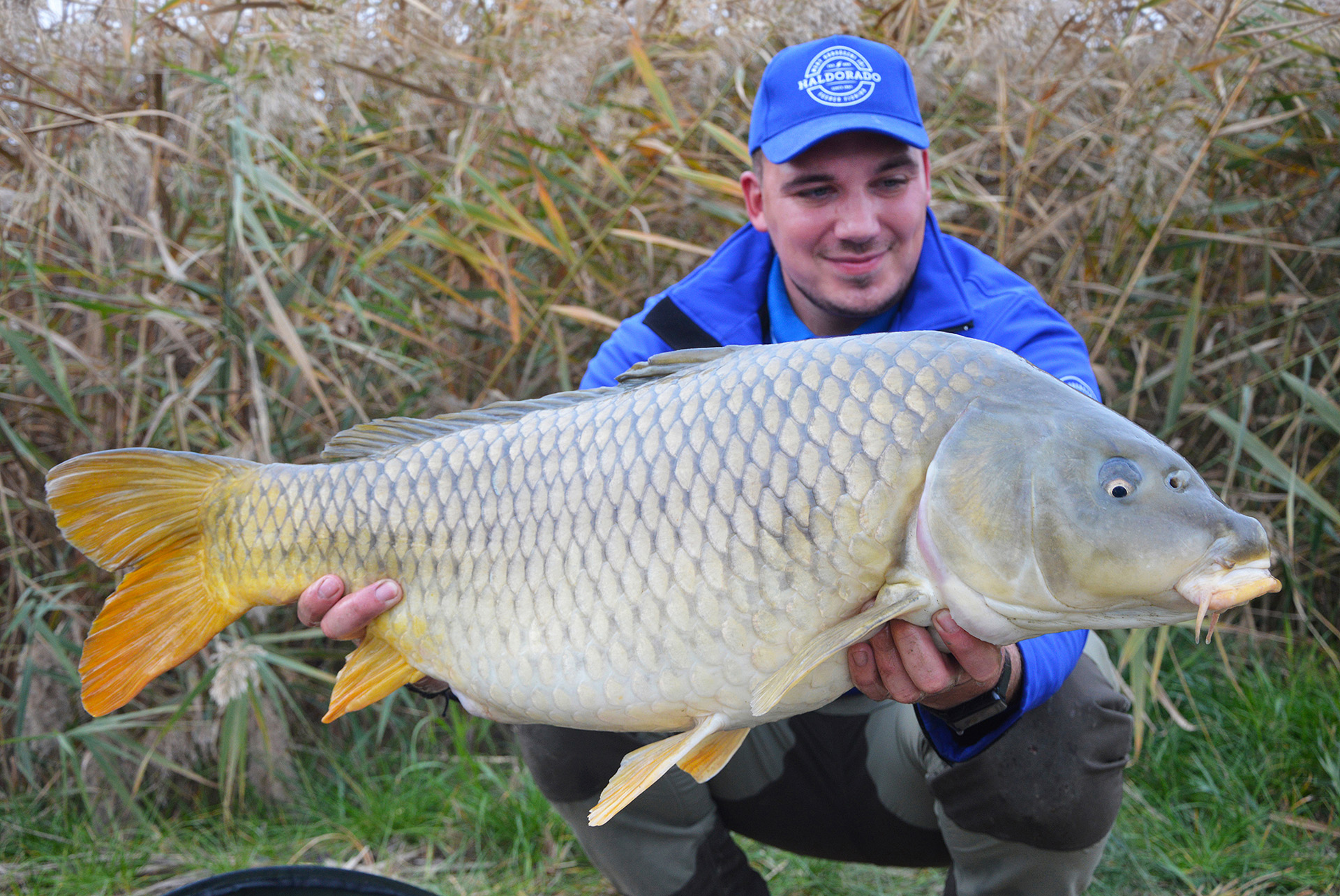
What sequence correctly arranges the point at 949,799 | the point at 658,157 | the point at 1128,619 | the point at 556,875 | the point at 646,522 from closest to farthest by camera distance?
the point at 1128,619 < the point at 646,522 < the point at 949,799 < the point at 556,875 < the point at 658,157

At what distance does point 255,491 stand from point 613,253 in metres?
1.15

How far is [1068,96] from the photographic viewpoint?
2166 millimetres

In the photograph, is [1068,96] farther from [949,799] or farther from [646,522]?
[646,522]

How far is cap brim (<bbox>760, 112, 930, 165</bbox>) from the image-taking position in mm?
1521

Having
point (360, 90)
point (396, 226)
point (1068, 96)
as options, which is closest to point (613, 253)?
point (396, 226)

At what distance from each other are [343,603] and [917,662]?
590 mm

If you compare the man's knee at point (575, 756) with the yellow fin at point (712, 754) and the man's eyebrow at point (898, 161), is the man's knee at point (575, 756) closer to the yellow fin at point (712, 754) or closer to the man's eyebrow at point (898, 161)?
the yellow fin at point (712, 754)

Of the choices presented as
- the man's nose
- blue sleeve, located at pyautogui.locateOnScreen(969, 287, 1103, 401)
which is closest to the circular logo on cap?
the man's nose

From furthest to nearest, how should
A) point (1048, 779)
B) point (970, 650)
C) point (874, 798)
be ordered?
point (874, 798) < point (1048, 779) < point (970, 650)

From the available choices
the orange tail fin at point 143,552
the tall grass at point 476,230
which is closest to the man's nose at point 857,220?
the tall grass at point 476,230

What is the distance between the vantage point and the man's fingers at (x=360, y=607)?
42.4 inches

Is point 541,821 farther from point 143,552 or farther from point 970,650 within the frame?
point 970,650

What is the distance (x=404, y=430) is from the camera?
115cm

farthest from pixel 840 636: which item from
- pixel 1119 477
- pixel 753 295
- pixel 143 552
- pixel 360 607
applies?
pixel 753 295
